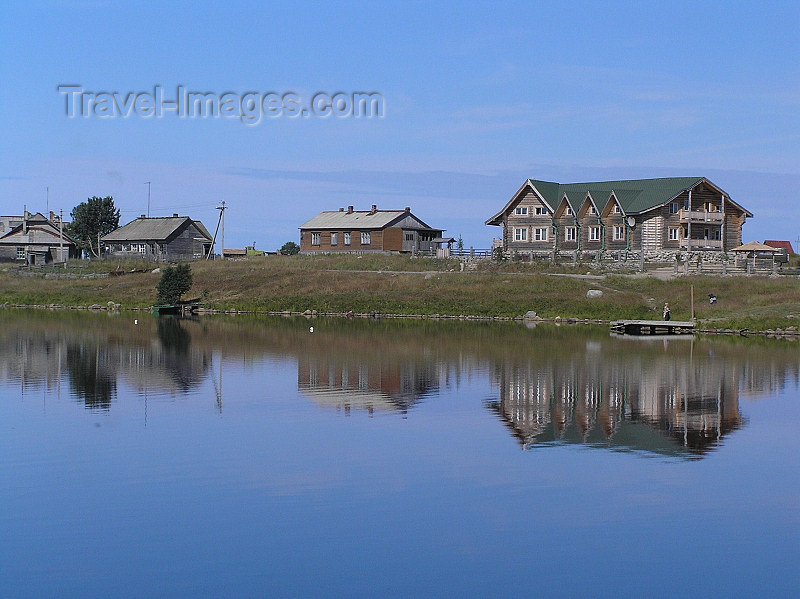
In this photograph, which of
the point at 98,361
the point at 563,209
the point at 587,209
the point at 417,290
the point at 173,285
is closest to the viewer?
the point at 98,361

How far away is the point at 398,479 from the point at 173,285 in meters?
67.6

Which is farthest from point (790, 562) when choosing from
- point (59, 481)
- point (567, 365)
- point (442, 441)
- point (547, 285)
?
point (547, 285)

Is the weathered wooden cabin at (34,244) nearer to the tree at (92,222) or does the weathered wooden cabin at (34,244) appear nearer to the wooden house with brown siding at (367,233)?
the tree at (92,222)

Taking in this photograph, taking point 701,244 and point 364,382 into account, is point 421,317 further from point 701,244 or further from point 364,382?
point 364,382

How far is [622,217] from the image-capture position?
9625cm

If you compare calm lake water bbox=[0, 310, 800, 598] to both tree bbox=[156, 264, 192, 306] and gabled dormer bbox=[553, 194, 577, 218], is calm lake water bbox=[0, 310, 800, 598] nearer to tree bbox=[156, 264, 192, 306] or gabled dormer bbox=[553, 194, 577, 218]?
tree bbox=[156, 264, 192, 306]

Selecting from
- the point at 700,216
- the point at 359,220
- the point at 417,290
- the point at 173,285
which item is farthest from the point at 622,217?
the point at 173,285

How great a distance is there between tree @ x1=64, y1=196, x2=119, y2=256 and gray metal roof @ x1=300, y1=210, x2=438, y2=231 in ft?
107

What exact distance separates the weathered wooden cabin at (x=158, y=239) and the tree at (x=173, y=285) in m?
35.9

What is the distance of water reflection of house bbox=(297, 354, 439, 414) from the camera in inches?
1395

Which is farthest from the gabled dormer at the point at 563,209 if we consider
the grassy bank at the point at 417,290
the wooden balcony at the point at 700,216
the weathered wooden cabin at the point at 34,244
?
the weathered wooden cabin at the point at 34,244

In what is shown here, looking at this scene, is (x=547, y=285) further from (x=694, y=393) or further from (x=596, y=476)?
(x=596, y=476)

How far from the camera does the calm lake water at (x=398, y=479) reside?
17000 millimetres

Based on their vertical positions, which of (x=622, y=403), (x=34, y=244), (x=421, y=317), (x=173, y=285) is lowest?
(x=622, y=403)
